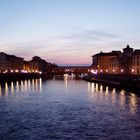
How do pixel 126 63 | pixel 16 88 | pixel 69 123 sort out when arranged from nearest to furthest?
pixel 69 123, pixel 16 88, pixel 126 63

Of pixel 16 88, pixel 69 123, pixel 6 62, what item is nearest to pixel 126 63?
pixel 16 88

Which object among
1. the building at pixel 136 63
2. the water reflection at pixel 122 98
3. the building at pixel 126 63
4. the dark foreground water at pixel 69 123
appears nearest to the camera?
the dark foreground water at pixel 69 123

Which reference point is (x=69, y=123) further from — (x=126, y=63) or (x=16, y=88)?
(x=126, y=63)

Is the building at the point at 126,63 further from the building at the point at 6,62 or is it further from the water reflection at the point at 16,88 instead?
the building at the point at 6,62

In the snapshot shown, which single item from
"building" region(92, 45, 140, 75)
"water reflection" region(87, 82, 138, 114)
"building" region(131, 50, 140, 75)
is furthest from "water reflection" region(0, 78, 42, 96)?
"building" region(92, 45, 140, 75)

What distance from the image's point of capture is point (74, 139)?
2403 centimetres

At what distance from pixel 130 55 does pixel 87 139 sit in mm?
100808

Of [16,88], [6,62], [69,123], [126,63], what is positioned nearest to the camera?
[69,123]

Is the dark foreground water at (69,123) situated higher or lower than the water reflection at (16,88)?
lower

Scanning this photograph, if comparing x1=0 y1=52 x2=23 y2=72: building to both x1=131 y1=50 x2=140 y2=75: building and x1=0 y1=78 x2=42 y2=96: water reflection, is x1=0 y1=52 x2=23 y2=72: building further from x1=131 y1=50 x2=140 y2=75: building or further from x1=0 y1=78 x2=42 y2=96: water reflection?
x1=0 y1=78 x2=42 y2=96: water reflection

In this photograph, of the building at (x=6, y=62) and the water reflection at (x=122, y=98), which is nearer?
the water reflection at (x=122, y=98)

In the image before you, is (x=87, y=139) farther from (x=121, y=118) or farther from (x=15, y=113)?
(x=15, y=113)

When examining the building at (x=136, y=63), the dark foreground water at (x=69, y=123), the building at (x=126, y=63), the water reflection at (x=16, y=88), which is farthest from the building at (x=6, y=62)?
the dark foreground water at (x=69, y=123)

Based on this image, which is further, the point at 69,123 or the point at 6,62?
the point at 6,62
